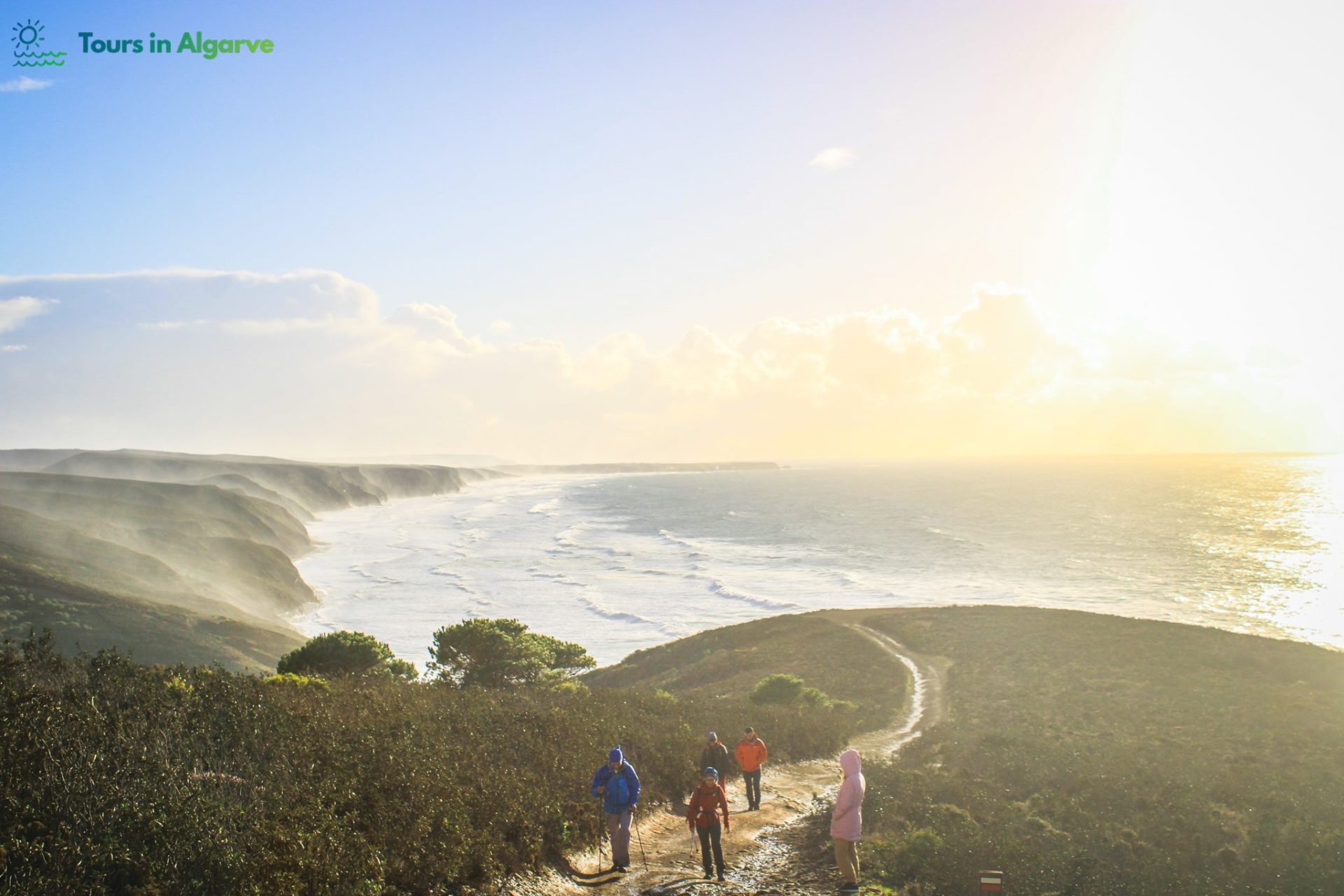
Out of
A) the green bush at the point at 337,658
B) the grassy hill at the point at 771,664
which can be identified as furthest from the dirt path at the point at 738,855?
the green bush at the point at 337,658

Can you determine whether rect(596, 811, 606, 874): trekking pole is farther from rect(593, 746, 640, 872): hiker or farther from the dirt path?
rect(593, 746, 640, 872): hiker

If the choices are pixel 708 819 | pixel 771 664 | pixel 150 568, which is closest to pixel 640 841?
pixel 708 819

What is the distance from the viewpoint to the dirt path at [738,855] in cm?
1089

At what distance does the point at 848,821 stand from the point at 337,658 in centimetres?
1978

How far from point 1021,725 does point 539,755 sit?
16.7 metres

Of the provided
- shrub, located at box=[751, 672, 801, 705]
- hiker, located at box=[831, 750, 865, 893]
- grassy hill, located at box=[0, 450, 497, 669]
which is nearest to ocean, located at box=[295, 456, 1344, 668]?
grassy hill, located at box=[0, 450, 497, 669]

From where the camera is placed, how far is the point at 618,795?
11.1 m

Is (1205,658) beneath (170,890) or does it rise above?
beneath

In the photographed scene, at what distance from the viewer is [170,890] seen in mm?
7180

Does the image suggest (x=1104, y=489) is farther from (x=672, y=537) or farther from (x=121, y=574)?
(x=121, y=574)

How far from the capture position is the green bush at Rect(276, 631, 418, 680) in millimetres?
24719

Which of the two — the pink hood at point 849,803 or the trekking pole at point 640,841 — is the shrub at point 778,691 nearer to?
the trekking pole at point 640,841

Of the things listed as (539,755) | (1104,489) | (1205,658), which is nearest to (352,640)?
(539,755)

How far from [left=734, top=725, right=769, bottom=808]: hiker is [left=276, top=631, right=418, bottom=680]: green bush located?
45.0 ft
